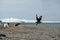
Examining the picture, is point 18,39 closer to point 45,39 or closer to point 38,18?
point 45,39

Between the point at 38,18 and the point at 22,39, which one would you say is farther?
the point at 38,18

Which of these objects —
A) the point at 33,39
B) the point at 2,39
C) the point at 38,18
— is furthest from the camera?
the point at 38,18

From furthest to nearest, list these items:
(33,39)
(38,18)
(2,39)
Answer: (38,18)
(33,39)
(2,39)

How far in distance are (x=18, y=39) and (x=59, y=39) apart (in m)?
4.20

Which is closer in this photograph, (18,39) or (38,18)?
(18,39)

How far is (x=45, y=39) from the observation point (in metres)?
21.0

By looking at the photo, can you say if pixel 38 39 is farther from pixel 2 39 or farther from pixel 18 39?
pixel 2 39

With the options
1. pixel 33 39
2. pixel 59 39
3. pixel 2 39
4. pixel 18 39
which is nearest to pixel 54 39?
pixel 59 39

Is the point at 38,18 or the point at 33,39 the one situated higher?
the point at 33,39

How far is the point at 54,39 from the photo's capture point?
21.5 metres

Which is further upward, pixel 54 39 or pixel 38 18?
pixel 54 39

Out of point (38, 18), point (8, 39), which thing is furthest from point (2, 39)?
point (38, 18)

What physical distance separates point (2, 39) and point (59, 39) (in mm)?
5810

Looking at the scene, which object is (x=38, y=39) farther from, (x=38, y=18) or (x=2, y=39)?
(x=38, y=18)
